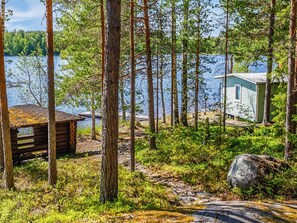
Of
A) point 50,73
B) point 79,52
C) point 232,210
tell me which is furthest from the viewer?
point 79,52

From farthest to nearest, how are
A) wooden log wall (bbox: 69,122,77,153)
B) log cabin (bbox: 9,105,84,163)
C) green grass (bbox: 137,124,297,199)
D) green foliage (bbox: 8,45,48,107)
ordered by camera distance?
green foliage (bbox: 8,45,48,107) < wooden log wall (bbox: 69,122,77,153) < log cabin (bbox: 9,105,84,163) < green grass (bbox: 137,124,297,199)

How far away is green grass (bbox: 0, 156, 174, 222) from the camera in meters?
6.76

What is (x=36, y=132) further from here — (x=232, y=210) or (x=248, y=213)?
(x=248, y=213)

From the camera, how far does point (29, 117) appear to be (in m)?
16.2

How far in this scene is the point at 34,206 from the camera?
8359 millimetres

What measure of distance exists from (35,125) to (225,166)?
32.1 feet

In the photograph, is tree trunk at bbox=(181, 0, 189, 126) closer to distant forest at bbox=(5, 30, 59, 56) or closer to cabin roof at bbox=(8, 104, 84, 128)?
cabin roof at bbox=(8, 104, 84, 128)

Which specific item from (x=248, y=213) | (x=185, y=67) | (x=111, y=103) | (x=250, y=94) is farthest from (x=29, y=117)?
(x=250, y=94)

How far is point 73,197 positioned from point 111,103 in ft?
11.6

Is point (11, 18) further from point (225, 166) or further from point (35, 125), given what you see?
point (225, 166)

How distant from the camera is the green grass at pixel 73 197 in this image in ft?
22.2

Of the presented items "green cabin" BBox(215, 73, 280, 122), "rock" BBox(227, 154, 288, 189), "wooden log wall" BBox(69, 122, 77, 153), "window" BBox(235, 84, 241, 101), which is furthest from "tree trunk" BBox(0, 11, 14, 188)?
"window" BBox(235, 84, 241, 101)

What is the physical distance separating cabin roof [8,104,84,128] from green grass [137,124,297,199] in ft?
15.2

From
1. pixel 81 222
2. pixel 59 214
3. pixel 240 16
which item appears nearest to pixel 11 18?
pixel 59 214
